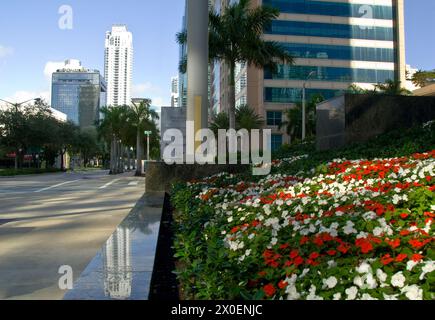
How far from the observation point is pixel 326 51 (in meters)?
68.6

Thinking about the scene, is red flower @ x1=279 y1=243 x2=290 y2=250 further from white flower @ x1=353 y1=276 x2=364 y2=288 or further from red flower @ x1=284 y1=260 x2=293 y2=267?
white flower @ x1=353 y1=276 x2=364 y2=288

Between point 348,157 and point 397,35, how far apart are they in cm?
6906

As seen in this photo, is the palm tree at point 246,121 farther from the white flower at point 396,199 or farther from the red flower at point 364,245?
the red flower at point 364,245

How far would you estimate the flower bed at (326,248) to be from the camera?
9.07ft

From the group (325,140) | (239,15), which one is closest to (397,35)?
(239,15)

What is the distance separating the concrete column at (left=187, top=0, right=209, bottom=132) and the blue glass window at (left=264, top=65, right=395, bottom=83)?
5213 cm

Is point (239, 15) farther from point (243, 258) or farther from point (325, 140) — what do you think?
point (243, 258)

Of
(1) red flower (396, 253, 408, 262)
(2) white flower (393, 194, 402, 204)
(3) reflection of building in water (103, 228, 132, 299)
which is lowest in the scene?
(3) reflection of building in water (103, 228, 132, 299)

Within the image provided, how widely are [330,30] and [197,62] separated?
59.6 m

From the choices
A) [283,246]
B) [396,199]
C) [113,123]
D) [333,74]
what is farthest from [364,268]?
[333,74]

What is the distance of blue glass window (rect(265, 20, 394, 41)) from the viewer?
220 feet

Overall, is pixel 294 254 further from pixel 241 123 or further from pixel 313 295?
pixel 241 123

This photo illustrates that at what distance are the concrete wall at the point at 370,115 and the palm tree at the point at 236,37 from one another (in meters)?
11.1

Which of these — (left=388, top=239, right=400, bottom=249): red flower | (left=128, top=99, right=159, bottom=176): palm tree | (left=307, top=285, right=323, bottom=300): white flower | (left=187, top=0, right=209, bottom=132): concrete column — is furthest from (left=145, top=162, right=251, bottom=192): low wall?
(left=128, top=99, right=159, bottom=176): palm tree
